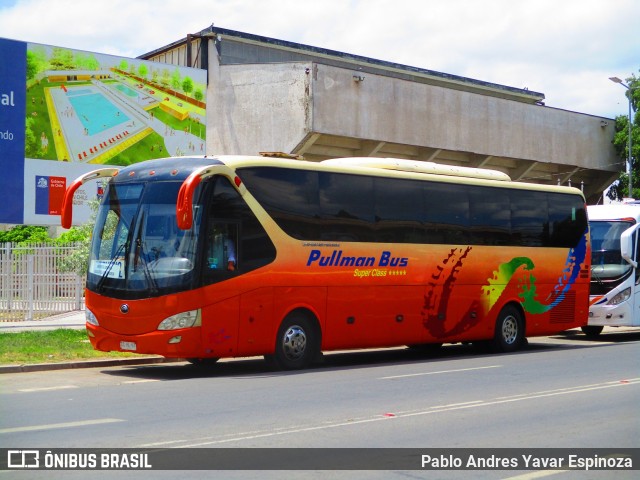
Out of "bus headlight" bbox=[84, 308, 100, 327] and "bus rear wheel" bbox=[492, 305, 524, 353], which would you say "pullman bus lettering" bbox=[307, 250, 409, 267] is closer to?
"bus rear wheel" bbox=[492, 305, 524, 353]

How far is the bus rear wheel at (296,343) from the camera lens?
16094 millimetres

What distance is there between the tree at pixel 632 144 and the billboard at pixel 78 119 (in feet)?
72.2

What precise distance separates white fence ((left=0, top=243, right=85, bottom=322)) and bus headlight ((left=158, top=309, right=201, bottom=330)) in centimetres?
1202

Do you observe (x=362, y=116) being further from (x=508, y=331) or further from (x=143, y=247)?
(x=143, y=247)

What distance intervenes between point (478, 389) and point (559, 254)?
9.43m

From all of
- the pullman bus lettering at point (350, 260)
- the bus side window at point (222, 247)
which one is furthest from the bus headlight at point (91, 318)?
the pullman bus lettering at point (350, 260)

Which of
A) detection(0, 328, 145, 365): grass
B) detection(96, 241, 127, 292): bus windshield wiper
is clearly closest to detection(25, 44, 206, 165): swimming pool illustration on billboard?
detection(0, 328, 145, 365): grass

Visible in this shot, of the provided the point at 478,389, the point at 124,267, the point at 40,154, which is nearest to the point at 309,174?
the point at 124,267

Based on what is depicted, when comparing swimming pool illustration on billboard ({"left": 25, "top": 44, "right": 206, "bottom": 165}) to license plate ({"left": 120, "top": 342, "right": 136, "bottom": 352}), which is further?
swimming pool illustration on billboard ({"left": 25, "top": 44, "right": 206, "bottom": 165})

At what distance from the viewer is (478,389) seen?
535 inches

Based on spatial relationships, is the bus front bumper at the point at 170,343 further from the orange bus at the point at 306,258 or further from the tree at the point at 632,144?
the tree at the point at 632,144

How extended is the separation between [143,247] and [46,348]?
14.0 feet

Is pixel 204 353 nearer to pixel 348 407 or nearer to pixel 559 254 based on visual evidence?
pixel 348 407

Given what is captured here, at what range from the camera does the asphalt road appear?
924 cm
